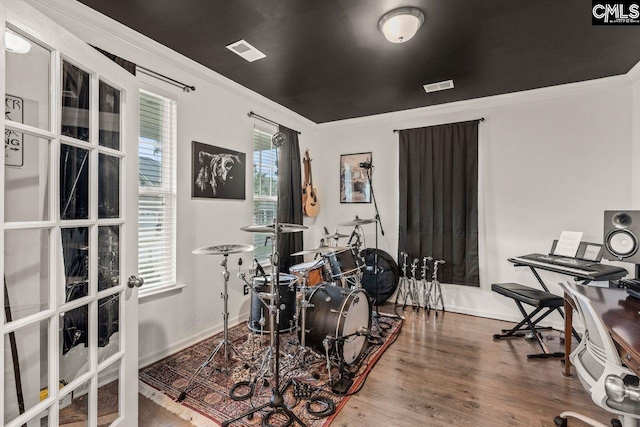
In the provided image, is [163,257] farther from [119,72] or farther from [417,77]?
[417,77]

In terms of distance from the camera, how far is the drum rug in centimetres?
177

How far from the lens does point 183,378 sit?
2.12 meters

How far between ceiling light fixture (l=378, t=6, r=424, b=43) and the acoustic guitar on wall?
2346mm

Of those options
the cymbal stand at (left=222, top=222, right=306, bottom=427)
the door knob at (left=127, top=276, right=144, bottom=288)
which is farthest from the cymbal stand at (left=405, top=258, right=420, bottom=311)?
the door knob at (left=127, top=276, right=144, bottom=288)

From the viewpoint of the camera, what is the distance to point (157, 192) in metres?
2.40

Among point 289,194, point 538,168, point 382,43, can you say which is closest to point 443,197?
point 538,168

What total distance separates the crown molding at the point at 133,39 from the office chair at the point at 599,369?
330 centimetres

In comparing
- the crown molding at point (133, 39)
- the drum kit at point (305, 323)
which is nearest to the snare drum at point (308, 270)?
the drum kit at point (305, 323)

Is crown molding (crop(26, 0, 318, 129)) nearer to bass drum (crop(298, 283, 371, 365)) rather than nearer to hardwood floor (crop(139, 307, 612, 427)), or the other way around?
bass drum (crop(298, 283, 371, 365))

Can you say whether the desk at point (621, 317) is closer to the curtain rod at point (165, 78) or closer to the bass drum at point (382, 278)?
the bass drum at point (382, 278)

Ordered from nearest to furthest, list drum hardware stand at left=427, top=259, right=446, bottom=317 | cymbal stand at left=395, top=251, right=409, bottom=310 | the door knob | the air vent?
1. the door knob
2. the air vent
3. drum hardware stand at left=427, top=259, right=446, bottom=317
4. cymbal stand at left=395, top=251, right=409, bottom=310

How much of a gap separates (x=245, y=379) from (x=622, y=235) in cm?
321

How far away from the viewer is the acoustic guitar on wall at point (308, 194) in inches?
164

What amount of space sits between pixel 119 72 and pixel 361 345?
8.02 ft
